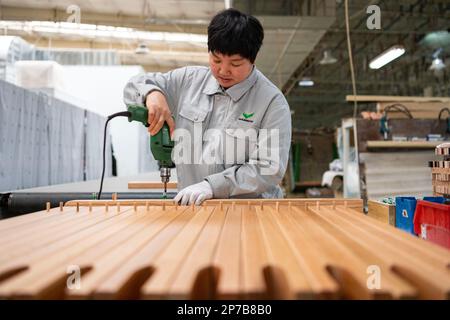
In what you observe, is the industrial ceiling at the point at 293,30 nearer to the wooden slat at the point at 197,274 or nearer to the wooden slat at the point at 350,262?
the wooden slat at the point at 350,262

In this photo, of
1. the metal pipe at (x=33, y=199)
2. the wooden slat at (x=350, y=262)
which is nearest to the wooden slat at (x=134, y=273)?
the wooden slat at (x=350, y=262)

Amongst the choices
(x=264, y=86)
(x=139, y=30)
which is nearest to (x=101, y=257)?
(x=264, y=86)

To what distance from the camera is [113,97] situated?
7395 mm

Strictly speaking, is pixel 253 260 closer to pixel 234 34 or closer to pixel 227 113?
pixel 234 34

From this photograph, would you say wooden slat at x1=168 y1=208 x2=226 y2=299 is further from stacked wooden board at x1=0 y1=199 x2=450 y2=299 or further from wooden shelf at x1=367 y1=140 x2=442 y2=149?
wooden shelf at x1=367 y1=140 x2=442 y2=149

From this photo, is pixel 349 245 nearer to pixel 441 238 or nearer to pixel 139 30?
pixel 441 238

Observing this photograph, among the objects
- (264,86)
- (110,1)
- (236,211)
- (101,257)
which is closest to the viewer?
(101,257)

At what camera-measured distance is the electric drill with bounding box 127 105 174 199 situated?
1.59m

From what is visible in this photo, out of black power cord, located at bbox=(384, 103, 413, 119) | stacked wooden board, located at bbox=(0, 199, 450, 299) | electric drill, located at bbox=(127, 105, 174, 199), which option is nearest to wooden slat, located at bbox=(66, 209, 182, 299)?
stacked wooden board, located at bbox=(0, 199, 450, 299)

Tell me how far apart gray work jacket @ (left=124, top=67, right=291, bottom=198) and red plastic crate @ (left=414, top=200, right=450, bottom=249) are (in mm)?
690

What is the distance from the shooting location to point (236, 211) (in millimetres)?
1260

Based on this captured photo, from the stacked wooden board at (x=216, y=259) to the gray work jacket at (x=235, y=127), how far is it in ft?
1.79

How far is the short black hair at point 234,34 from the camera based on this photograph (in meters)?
1.46

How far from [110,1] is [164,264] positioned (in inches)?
290
